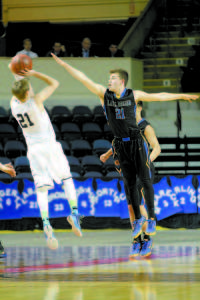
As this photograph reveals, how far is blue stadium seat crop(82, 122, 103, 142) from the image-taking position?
18031 mm

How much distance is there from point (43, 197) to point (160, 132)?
34.1 feet

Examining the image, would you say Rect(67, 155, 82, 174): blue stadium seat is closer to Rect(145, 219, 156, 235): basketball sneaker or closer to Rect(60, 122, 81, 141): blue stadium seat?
Rect(60, 122, 81, 141): blue stadium seat

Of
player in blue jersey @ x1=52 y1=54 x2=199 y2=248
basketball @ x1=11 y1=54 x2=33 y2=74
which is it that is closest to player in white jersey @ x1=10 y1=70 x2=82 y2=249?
basketball @ x1=11 y1=54 x2=33 y2=74

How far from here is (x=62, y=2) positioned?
2511cm

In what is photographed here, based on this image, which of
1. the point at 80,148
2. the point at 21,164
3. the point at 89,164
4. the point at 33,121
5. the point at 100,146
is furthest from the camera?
the point at 80,148

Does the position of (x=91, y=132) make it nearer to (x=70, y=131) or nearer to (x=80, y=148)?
(x=70, y=131)

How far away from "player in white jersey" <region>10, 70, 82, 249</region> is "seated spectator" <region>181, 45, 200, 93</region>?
1148cm

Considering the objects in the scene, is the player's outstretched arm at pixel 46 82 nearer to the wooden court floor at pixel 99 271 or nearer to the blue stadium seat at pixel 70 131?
the wooden court floor at pixel 99 271

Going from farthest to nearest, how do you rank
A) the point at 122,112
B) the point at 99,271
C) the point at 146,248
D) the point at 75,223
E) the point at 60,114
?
1. the point at 60,114
2. the point at 146,248
3. the point at 122,112
4. the point at 75,223
5. the point at 99,271

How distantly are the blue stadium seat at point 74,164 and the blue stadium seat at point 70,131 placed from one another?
176 centimetres

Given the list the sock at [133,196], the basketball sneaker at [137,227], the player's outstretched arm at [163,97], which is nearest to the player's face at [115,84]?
the player's outstretched arm at [163,97]

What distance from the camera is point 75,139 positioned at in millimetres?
17969

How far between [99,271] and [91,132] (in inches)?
417

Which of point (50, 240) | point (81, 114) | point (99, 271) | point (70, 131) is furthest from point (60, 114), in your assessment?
point (99, 271)
